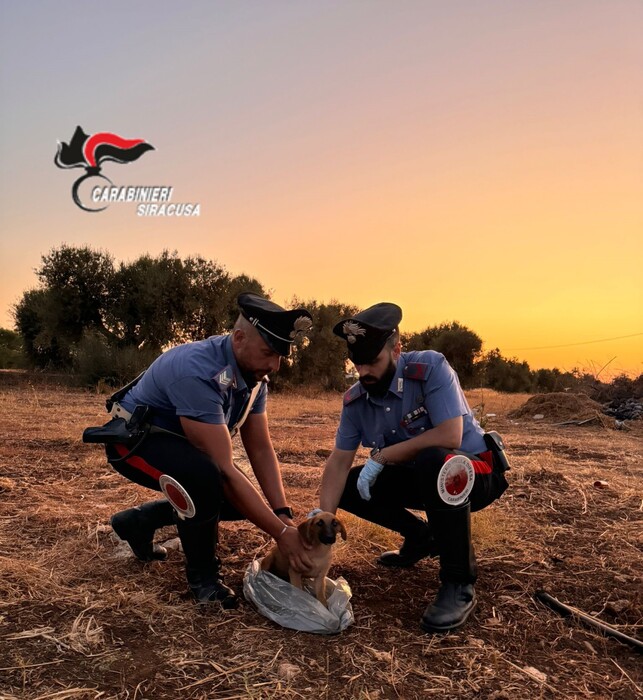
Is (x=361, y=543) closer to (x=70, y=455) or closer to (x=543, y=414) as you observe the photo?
(x=70, y=455)

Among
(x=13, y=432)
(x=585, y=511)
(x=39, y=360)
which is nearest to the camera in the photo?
(x=585, y=511)

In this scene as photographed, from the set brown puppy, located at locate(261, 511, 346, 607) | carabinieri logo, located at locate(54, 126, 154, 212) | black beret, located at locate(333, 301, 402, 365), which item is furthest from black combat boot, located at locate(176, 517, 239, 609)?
carabinieri logo, located at locate(54, 126, 154, 212)

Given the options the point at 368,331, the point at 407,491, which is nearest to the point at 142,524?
the point at 407,491

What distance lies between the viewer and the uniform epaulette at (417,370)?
11.3 ft

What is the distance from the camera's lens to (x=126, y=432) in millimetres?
3480

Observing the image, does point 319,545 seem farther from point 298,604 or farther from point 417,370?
point 417,370

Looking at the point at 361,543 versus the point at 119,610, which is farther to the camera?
the point at 361,543

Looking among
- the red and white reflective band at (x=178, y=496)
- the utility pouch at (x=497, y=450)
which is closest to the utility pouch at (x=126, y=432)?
the red and white reflective band at (x=178, y=496)

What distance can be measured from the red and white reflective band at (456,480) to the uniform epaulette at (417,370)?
51 cm

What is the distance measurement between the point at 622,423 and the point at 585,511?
9.67 m

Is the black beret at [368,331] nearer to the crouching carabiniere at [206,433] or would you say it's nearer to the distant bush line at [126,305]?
the crouching carabiniere at [206,433]

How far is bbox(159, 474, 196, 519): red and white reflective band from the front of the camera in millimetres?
3295

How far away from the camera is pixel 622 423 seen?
1377cm

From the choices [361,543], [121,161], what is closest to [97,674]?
[361,543]
